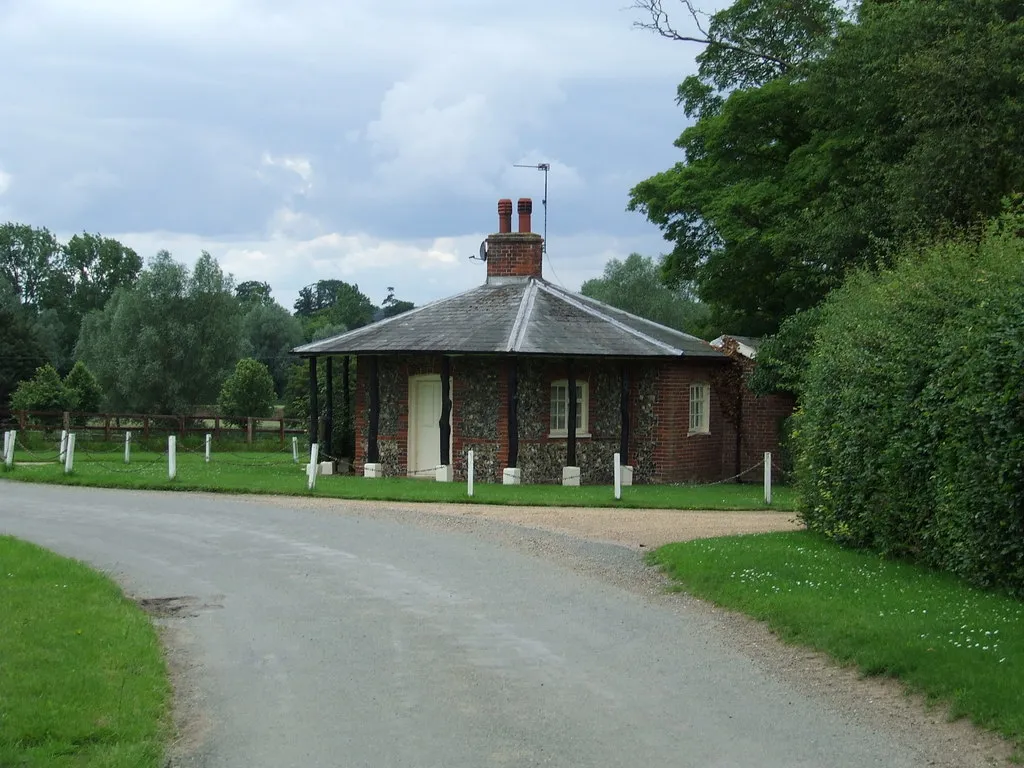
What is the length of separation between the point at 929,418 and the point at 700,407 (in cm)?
1884

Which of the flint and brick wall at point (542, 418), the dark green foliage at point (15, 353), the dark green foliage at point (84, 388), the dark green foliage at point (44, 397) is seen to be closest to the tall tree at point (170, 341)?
the dark green foliage at point (15, 353)

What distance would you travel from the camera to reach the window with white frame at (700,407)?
3031cm

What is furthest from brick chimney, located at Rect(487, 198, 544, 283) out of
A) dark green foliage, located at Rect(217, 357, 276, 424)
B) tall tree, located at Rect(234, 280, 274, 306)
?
tall tree, located at Rect(234, 280, 274, 306)

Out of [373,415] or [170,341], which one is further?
[170,341]

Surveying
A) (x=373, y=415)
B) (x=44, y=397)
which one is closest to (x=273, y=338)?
(x=44, y=397)

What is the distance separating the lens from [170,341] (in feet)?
223

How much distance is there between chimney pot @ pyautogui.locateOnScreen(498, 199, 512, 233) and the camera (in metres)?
31.5

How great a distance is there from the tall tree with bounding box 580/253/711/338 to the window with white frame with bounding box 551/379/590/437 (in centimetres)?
5111

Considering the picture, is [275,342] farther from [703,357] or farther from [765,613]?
[765,613]

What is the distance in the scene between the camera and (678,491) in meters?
25.5

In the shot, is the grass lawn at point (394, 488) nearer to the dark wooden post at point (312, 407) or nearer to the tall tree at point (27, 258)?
the dark wooden post at point (312, 407)

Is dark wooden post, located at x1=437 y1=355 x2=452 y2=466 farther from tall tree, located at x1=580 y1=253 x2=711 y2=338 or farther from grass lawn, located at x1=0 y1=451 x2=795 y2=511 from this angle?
tall tree, located at x1=580 y1=253 x2=711 y2=338

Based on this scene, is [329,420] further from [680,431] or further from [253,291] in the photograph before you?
[253,291]

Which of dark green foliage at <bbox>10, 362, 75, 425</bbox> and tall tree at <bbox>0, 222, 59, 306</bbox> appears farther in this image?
tall tree at <bbox>0, 222, 59, 306</bbox>
